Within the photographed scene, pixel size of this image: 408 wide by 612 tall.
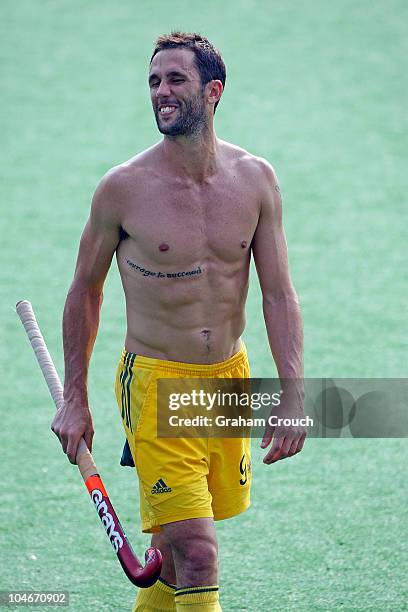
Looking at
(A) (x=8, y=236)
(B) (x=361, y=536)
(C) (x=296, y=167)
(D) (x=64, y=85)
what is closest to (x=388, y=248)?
(C) (x=296, y=167)

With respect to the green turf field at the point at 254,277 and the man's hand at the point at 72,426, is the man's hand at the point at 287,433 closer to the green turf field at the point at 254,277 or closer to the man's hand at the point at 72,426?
the man's hand at the point at 72,426

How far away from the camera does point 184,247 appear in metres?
4.02

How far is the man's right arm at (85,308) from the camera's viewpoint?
13.2 feet

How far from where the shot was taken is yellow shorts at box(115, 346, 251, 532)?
13.0ft

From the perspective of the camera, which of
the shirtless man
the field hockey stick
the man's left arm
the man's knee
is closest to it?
the field hockey stick

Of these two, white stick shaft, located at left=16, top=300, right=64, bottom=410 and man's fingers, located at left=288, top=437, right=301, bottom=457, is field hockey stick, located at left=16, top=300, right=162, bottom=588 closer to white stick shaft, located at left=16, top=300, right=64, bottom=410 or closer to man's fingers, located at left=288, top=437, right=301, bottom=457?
white stick shaft, located at left=16, top=300, right=64, bottom=410

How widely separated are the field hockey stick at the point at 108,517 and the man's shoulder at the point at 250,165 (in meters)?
0.91

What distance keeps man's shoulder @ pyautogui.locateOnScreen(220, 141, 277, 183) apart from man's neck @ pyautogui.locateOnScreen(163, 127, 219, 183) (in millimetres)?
104

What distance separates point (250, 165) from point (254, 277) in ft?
14.2

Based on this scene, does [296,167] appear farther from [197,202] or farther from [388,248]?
[197,202]

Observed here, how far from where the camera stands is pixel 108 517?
12.6 ft

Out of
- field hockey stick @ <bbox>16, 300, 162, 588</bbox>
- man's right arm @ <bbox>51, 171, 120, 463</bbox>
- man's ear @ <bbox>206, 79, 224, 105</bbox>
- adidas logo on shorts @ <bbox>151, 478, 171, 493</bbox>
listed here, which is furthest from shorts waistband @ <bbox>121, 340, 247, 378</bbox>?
man's ear @ <bbox>206, 79, 224, 105</bbox>

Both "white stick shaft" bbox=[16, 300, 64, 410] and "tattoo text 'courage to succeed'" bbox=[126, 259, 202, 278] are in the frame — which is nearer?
"tattoo text 'courage to succeed'" bbox=[126, 259, 202, 278]

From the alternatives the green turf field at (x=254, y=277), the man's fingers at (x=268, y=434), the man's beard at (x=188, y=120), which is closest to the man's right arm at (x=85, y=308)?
the man's beard at (x=188, y=120)
